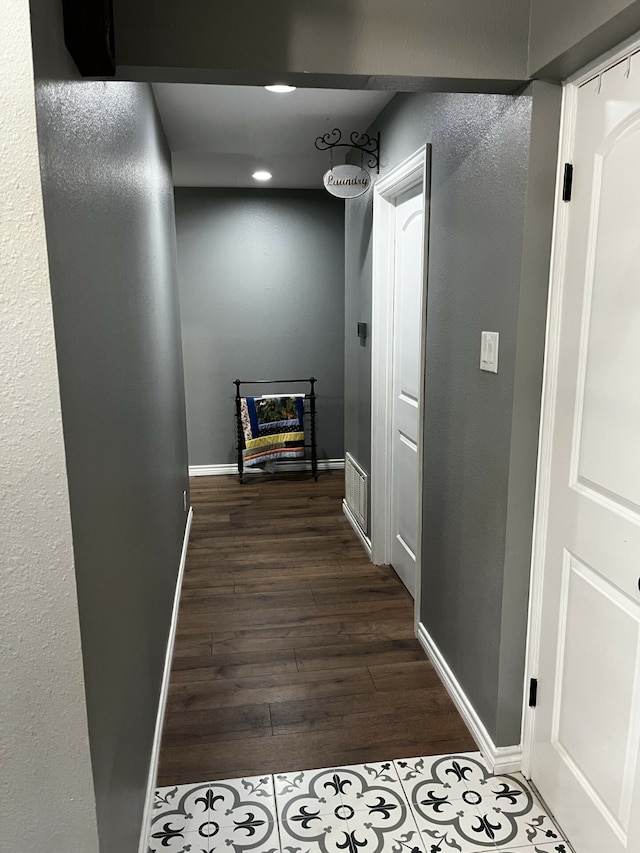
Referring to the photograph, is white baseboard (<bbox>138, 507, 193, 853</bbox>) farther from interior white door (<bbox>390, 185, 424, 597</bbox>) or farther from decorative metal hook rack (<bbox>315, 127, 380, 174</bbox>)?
decorative metal hook rack (<bbox>315, 127, 380, 174</bbox>)

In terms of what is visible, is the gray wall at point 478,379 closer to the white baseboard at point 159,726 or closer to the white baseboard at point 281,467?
the white baseboard at point 159,726

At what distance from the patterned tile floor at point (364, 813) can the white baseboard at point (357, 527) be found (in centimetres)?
174

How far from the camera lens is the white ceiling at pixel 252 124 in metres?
2.90

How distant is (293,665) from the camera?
2623 mm

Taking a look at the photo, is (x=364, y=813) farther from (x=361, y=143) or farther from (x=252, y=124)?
(x=361, y=143)

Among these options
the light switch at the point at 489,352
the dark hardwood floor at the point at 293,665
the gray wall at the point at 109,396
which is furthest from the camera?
the dark hardwood floor at the point at 293,665

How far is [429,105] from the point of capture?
241 centimetres

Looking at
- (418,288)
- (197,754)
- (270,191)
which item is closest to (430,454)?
(418,288)

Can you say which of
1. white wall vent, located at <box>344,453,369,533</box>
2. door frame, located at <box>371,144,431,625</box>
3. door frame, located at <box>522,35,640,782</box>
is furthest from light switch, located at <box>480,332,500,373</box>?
white wall vent, located at <box>344,453,369,533</box>

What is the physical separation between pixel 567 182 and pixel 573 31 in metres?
0.34

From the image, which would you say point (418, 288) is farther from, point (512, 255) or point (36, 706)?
point (36, 706)

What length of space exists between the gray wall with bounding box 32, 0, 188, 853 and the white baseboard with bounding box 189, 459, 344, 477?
3.05m

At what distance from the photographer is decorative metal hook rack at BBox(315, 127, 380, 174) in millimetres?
3248

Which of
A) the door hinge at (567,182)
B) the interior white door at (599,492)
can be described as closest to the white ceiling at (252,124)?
the door hinge at (567,182)
